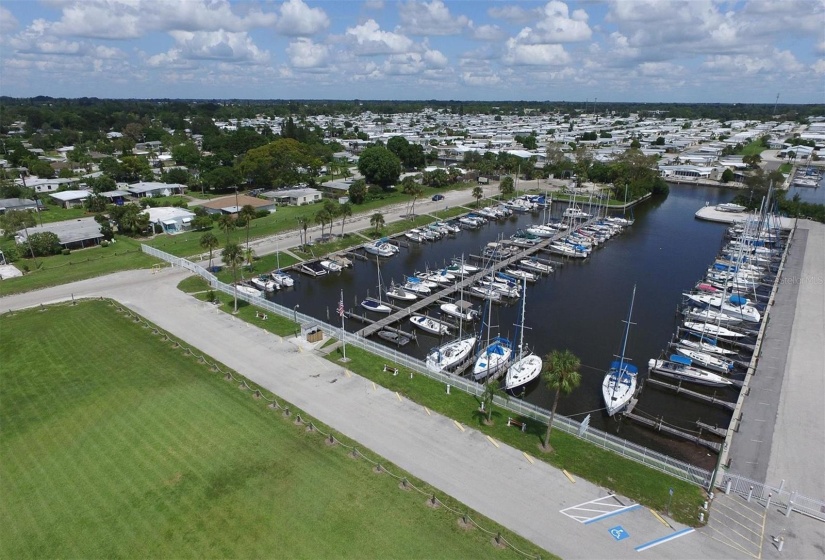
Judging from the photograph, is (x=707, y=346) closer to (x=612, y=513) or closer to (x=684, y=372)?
(x=684, y=372)

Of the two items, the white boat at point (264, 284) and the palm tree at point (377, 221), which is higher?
the palm tree at point (377, 221)

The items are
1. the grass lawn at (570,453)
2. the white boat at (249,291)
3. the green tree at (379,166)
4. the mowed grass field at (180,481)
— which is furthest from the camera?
the green tree at (379,166)

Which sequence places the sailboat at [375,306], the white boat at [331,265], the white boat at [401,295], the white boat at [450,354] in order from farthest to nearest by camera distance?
the white boat at [331,265] → the white boat at [401,295] → the sailboat at [375,306] → the white boat at [450,354]

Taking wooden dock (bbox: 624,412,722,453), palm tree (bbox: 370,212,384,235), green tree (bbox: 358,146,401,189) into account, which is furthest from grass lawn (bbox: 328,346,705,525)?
green tree (bbox: 358,146,401,189)

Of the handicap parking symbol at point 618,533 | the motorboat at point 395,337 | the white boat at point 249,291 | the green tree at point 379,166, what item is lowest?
the motorboat at point 395,337

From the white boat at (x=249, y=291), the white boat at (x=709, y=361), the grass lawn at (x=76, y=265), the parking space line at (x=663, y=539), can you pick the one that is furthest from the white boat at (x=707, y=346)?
the grass lawn at (x=76, y=265)

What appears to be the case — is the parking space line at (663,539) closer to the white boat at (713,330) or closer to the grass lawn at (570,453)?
the grass lawn at (570,453)

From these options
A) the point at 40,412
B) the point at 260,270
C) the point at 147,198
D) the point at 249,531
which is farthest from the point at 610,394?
the point at 147,198
